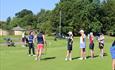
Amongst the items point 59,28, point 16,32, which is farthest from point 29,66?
point 16,32

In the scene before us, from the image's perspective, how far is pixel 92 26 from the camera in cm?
11988

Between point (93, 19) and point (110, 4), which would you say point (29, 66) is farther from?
point (110, 4)

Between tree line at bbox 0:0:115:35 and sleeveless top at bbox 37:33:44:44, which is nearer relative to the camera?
sleeveless top at bbox 37:33:44:44

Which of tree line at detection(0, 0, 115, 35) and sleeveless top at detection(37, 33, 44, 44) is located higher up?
tree line at detection(0, 0, 115, 35)

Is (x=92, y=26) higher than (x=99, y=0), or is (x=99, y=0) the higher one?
(x=99, y=0)

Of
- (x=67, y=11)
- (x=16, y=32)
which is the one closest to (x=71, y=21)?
(x=67, y=11)

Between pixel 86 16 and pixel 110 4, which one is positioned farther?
pixel 110 4

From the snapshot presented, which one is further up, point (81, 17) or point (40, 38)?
point (81, 17)

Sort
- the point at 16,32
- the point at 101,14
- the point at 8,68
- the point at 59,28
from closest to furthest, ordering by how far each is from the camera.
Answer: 1. the point at 8,68
2. the point at 59,28
3. the point at 101,14
4. the point at 16,32

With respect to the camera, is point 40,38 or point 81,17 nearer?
point 40,38

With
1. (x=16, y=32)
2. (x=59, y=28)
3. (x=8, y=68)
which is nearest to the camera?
(x=8, y=68)

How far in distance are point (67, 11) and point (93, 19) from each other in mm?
8335

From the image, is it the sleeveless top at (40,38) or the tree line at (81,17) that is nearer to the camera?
the sleeveless top at (40,38)

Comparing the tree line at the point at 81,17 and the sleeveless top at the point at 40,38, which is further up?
the tree line at the point at 81,17
